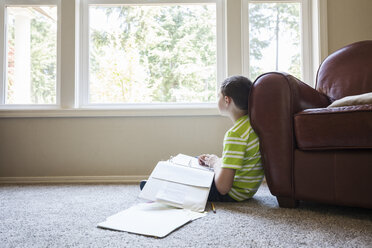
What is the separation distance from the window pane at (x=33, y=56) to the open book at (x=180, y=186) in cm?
142

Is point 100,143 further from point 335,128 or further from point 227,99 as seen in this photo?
point 335,128

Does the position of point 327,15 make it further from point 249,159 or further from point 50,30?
point 50,30

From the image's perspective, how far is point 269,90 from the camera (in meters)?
1.24

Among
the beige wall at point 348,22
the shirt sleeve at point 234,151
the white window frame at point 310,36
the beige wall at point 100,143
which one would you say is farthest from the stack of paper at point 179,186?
the beige wall at point 348,22

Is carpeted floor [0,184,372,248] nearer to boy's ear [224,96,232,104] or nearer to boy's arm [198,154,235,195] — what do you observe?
boy's arm [198,154,235,195]

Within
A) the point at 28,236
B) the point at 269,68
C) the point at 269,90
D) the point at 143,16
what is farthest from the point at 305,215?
the point at 143,16

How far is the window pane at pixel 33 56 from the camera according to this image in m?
2.24

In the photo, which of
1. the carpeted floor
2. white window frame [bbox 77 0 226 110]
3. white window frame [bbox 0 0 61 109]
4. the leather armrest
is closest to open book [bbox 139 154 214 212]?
the carpeted floor

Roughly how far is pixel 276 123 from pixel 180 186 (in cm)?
51

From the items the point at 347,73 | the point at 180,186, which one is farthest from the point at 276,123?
the point at 347,73

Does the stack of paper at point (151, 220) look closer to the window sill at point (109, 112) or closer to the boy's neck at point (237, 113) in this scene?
the boy's neck at point (237, 113)

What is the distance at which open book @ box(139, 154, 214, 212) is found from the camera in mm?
1173

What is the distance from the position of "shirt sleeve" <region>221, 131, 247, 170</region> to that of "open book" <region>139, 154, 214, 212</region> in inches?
4.6

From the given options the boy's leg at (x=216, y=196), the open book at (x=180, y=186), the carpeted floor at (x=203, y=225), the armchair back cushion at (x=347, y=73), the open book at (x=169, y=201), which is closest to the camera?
the carpeted floor at (x=203, y=225)
